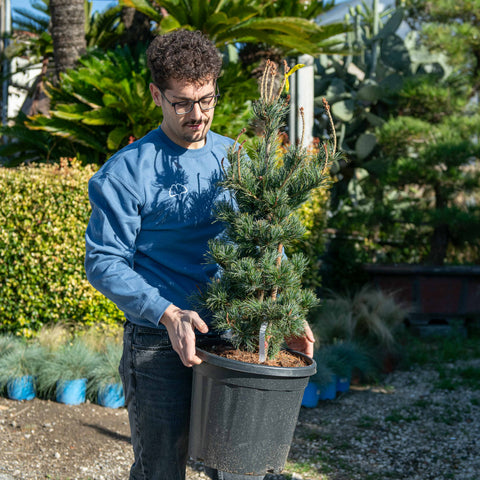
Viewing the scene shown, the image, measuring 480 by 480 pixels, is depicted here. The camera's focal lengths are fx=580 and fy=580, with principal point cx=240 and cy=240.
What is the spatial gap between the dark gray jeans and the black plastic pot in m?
0.14

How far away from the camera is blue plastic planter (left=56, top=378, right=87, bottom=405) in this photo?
14.6 feet

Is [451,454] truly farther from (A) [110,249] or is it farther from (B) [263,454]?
(A) [110,249]

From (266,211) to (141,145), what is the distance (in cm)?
48

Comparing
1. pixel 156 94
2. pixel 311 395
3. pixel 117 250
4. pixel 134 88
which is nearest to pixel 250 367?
pixel 117 250

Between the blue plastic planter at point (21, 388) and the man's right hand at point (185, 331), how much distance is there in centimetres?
328

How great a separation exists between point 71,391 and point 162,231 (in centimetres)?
301

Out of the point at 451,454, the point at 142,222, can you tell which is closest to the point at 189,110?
the point at 142,222

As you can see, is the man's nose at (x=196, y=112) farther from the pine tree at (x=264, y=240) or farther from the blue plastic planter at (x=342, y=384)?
the blue plastic planter at (x=342, y=384)

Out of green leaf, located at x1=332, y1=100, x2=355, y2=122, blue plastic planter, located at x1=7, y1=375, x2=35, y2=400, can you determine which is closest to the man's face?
blue plastic planter, located at x1=7, y1=375, x2=35, y2=400

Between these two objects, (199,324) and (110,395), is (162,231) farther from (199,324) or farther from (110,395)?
(110,395)

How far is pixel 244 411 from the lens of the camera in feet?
5.55

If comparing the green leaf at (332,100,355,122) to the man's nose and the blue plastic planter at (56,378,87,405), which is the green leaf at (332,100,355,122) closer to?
the blue plastic planter at (56,378,87,405)

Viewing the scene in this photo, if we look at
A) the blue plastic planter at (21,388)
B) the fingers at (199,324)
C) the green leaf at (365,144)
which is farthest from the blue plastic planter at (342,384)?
the green leaf at (365,144)

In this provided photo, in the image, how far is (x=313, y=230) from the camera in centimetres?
725
